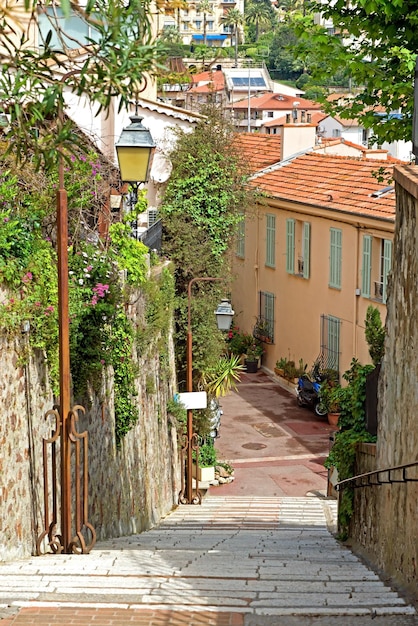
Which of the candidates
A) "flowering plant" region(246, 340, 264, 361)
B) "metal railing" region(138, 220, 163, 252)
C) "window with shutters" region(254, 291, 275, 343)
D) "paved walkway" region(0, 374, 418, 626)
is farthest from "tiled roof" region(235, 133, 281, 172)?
"paved walkway" region(0, 374, 418, 626)

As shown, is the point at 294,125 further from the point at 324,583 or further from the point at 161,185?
the point at 324,583

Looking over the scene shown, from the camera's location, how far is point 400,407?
29.4 ft

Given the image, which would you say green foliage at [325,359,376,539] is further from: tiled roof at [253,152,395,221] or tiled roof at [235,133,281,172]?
tiled roof at [235,133,281,172]

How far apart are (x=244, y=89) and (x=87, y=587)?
80.0m

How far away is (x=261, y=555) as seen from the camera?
8.94 meters

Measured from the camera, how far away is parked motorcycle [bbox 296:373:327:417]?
24875 mm

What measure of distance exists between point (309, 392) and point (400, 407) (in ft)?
52.8

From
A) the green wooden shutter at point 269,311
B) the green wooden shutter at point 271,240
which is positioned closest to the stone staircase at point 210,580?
the green wooden shutter at point 269,311

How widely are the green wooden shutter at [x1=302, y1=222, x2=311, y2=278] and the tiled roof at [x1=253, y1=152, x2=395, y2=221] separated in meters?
0.76

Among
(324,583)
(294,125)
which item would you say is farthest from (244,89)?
(324,583)

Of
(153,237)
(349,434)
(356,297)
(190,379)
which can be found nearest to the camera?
(349,434)

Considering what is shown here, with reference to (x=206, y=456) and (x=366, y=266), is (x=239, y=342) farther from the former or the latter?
(x=206, y=456)

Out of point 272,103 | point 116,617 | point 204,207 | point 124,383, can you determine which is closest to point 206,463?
point 204,207

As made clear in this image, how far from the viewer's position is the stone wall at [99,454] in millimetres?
8477
